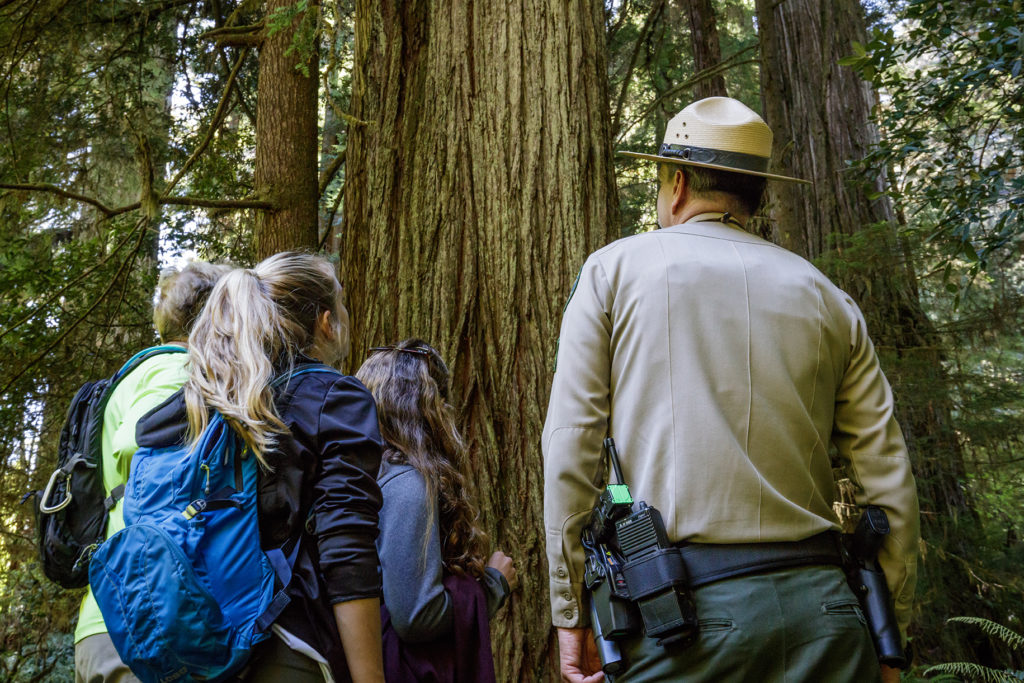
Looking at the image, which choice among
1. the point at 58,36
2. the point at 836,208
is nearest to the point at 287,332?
the point at 58,36

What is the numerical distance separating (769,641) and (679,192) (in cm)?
120

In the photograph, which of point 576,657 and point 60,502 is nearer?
point 576,657

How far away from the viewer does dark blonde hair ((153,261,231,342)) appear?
257cm

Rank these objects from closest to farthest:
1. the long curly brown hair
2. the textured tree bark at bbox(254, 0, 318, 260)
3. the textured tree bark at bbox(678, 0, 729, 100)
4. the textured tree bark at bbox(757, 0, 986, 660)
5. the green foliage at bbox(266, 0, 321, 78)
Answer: the long curly brown hair → the green foliage at bbox(266, 0, 321, 78) → the textured tree bark at bbox(254, 0, 318, 260) → the textured tree bark at bbox(757, 0, 986, 660) → the textured tree bark at bbox(678, 0, 729, 100)

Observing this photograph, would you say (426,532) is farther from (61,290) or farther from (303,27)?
(61,290)

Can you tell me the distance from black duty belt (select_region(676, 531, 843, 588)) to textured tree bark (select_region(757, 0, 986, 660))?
4134 millimetres

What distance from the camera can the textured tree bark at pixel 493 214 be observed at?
10.9 feet

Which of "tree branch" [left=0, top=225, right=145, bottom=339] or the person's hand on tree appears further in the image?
"tree branch" [left=0, top=225, right=145, bottom=339]

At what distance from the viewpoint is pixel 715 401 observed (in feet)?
6.52

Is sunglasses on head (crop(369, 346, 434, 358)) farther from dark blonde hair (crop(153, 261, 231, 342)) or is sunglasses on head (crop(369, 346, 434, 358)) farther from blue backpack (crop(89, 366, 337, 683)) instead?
blue backpack (crop(89, 366, 337, 683))

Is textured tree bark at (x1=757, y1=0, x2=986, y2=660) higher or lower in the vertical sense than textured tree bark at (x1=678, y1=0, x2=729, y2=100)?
lower

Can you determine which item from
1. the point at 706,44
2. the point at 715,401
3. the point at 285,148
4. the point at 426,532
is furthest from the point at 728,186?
the point at 706,44

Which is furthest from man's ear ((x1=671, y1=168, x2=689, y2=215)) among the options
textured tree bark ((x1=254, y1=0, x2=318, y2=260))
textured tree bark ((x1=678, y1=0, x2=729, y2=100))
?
textured tree bark ((x1=678, y1=0, x2=729, y2=100))

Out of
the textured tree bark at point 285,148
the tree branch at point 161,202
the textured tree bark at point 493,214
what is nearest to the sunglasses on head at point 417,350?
the textured tree bark at point 493,214
